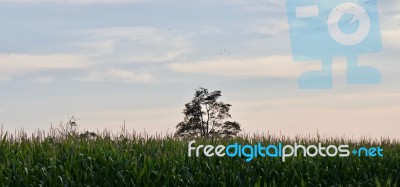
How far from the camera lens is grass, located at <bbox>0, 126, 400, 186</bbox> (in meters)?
10.8

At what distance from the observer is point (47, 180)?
1052cm

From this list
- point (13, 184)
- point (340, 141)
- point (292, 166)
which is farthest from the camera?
point (340, 141)

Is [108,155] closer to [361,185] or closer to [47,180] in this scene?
[47,180]

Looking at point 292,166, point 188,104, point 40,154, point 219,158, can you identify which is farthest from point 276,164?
point 188,104

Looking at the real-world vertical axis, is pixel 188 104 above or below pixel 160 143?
above

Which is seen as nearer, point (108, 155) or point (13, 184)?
point (13, 184)

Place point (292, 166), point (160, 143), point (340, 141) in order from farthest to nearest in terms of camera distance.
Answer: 1. point (340, 141)
2. point (160, 143)
3. point (292, 166)

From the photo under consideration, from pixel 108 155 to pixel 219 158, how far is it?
7.19 ft

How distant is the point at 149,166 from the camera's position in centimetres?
1110

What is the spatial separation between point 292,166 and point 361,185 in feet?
4.90

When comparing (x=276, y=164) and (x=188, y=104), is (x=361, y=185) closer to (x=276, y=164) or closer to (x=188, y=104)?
(x=276, y=164)

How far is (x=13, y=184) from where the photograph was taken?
10391 millimetres

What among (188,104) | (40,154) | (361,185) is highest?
(188,104)

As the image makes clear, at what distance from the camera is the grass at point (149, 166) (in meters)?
10.8
